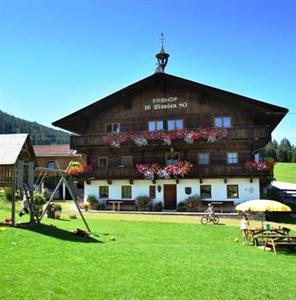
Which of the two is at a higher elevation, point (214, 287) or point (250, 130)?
point (250, 130)

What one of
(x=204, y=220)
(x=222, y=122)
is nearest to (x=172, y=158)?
(x=222, y=122)

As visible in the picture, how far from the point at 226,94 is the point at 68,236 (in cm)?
2430

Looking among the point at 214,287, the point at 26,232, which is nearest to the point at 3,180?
the point at 26,232

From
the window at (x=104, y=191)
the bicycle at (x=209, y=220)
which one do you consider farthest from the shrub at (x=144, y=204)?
the bicycle at (x=209, y=220)

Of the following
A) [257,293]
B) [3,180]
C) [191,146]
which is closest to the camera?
[257,293]

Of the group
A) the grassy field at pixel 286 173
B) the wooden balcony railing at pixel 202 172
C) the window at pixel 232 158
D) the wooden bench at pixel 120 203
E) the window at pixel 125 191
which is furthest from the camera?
the grassy field at pixel 286 173

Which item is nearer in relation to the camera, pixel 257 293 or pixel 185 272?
pixel 257 293

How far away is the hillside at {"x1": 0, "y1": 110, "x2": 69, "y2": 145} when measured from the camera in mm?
146375

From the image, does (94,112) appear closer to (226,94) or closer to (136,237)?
(226,94)

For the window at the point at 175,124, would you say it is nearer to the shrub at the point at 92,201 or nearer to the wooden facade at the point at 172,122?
the wooden facade at the point at 172,122

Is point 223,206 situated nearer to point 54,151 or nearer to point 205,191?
point 205,191

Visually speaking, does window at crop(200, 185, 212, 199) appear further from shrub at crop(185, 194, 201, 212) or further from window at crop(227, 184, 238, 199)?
window at crop(227, 184, 238, 199)

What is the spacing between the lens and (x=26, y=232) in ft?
53.8

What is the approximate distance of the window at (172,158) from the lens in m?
40.3
